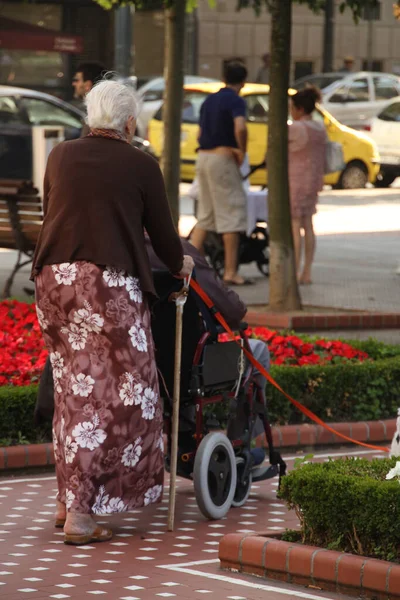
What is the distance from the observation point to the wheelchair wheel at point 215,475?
6883mm

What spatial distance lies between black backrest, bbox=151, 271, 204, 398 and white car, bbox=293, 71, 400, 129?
2367 centimetres

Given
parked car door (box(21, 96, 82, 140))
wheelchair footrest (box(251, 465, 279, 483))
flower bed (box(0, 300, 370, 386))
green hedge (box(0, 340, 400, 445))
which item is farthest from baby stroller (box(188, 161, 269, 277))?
parked car door (box(21, 96, 82, 140))

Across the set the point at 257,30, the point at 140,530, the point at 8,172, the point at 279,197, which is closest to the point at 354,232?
the point at 8,172

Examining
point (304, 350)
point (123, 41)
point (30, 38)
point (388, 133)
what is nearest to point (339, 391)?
point (304, 350)

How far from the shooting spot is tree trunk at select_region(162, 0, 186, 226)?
1382 cm

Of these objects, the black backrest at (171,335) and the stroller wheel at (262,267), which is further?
the stroller wheel at (262,267)

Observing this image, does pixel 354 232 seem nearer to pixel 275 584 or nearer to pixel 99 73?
pixel 99 73

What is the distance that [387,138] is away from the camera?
2845cm

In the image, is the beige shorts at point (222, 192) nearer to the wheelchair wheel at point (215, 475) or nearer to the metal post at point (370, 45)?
the wheelchair wheel at point (215, 475)

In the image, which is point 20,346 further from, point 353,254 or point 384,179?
point 384,179

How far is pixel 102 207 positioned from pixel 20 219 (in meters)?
7.23

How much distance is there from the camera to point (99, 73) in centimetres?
959

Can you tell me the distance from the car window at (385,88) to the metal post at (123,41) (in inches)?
206

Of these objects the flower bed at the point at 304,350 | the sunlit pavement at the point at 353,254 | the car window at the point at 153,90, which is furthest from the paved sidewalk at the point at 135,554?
the car window at the point at 153,90
